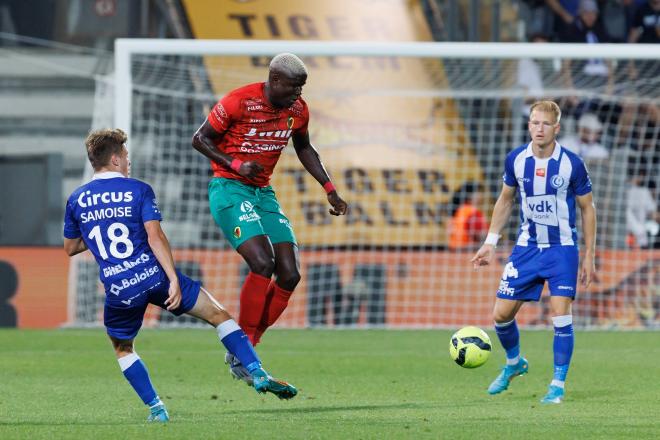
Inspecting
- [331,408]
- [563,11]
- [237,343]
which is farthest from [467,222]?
[237,343]

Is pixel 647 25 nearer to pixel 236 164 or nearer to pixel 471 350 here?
pixel 471 350

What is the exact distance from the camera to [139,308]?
278 inches

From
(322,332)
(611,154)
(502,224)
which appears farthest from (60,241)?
(502,224)

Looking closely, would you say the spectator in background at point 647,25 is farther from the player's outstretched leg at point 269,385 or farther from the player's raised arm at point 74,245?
the player's raised arm at point 74,245

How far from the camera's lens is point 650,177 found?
16734mm

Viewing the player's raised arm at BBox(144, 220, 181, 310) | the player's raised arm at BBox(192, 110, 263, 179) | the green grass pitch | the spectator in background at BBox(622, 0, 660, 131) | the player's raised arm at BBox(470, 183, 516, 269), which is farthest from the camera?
the spectator in background at BBox(622, 0, 660, 131)

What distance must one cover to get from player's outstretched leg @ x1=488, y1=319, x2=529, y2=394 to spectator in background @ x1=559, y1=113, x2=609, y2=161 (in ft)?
26.6

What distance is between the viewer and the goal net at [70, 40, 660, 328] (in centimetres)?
1548

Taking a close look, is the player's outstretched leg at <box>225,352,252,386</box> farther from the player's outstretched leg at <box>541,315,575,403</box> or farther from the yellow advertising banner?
the yellow advertising banner

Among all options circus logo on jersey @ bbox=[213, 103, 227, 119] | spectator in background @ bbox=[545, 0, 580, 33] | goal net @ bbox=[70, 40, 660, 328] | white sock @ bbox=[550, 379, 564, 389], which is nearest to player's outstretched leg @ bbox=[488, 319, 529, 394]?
white sock @ bbox=[550, 379, 564, 389]

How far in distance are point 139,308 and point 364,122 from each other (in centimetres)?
1145

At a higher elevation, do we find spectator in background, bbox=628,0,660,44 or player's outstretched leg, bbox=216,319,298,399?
spectator in background, bbox=628,0,660,44

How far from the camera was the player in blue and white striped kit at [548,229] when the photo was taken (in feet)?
27.9

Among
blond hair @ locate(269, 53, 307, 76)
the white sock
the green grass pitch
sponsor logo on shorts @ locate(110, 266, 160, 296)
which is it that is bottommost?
the green grass pitch
